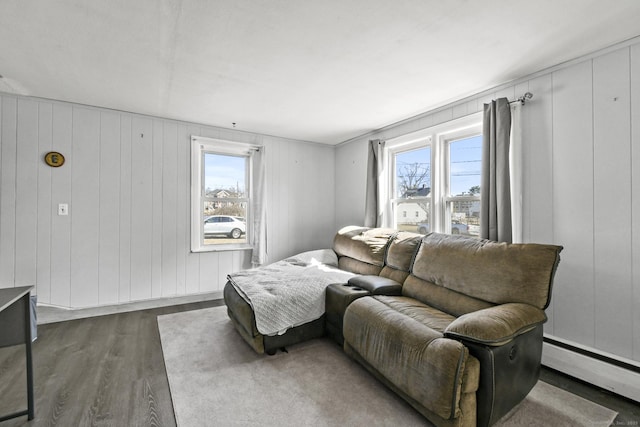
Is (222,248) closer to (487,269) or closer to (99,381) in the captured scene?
(99,381)

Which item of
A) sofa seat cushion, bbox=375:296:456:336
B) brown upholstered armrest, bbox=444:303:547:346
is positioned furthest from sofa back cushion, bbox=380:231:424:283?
brown upholstered armrest, bbox=444:303:547:346

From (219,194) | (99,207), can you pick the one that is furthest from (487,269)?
(99,207)

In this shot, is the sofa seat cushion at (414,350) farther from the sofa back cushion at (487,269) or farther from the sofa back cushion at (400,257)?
the sofa back cushion at (400,257)

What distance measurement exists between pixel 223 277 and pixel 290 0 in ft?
11.4

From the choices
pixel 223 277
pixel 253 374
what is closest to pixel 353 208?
pixel 223 277

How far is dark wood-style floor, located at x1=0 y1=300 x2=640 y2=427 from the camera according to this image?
1.71 metres

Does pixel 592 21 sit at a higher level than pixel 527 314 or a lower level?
higher

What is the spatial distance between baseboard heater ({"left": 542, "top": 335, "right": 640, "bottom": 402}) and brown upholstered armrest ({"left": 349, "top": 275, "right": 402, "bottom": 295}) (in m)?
1.23

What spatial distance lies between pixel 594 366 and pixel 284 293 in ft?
7.82

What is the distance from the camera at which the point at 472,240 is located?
238 cm

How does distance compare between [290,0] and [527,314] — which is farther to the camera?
[527,314]

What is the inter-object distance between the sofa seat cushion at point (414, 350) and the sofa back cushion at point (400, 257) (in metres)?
0.45

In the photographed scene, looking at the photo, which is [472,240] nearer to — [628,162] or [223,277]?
[628,162]

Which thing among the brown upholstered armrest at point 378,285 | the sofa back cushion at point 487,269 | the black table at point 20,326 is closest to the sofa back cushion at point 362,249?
the brown upholstered armrest at point 378,285
